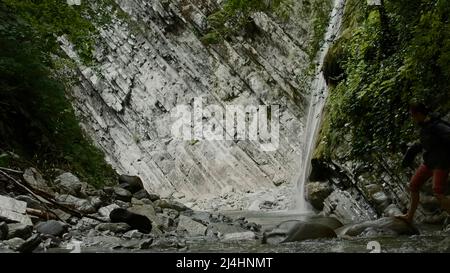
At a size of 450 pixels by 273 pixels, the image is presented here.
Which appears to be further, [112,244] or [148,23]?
[148,23]

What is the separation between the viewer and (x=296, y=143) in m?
16.9

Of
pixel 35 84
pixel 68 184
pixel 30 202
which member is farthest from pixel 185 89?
pixel 30 202

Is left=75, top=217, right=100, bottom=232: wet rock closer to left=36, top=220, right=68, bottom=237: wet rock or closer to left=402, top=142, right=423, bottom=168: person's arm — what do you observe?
left=36, top=220, right=68, bottom=237: wet rock

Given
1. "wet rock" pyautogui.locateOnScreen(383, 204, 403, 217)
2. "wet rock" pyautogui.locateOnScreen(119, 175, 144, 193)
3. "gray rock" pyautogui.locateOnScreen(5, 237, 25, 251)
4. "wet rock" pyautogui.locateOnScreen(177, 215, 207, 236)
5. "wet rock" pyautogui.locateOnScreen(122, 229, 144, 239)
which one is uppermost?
"wet rock" pyautogui.locateOnScreen(119, 175, 144, 193)

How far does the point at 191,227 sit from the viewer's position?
6668 mm

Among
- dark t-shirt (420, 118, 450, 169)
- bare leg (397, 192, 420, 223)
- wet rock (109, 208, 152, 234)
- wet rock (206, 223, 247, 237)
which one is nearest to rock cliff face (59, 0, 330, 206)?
wet rock (206, 223, 247, 237)

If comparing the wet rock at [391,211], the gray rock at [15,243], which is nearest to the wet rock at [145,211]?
the gray rock at [15,243]

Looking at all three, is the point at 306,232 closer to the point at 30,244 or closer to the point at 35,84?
the point at 30,244

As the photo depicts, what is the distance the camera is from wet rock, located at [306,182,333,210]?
905 cm

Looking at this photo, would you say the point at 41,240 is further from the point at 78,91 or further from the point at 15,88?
the point at 78,91

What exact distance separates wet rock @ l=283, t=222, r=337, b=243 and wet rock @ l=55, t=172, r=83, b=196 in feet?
10.7

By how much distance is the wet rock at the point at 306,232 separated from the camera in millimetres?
5168

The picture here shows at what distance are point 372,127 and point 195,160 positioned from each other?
10642 millimetres
